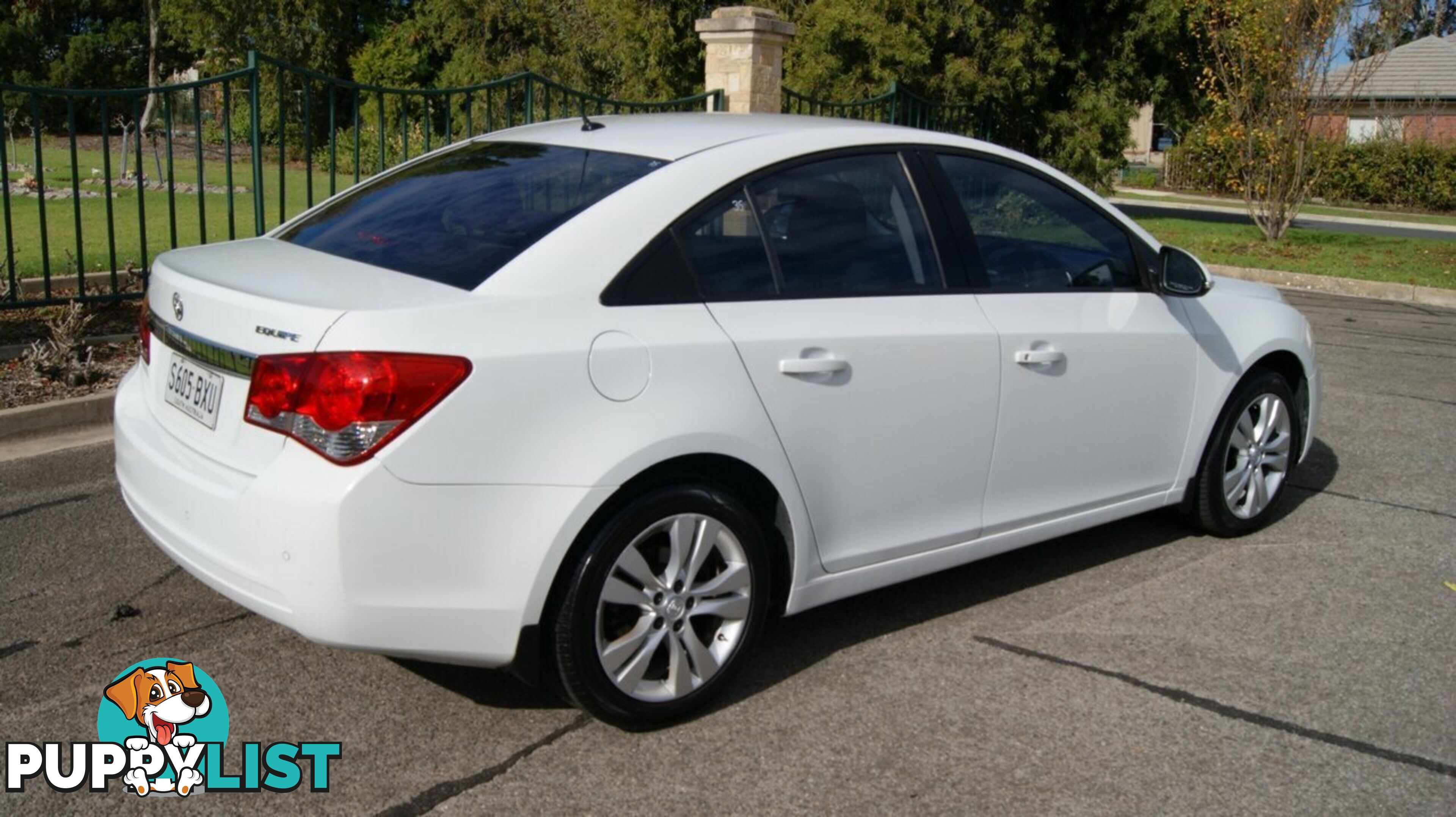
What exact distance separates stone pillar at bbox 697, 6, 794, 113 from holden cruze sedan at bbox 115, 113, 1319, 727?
755 centimetres

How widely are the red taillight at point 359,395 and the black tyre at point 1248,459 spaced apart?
3.35 metres

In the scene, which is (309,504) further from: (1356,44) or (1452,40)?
(1452,40)

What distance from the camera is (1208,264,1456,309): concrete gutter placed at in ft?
49.0

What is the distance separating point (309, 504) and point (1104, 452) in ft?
9.30

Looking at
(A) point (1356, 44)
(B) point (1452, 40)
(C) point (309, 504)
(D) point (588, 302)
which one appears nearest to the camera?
(C) point (309, 504)

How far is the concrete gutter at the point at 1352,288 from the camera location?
14922 mm

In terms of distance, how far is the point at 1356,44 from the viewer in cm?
1889

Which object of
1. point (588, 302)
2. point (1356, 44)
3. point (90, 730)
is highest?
point (1356, 44)

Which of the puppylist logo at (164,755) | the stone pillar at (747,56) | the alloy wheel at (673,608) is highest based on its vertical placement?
the stone pillar at (747,56)

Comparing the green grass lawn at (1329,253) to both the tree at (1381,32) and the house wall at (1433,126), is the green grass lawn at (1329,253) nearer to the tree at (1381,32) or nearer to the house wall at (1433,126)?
the tree at (1381,32)

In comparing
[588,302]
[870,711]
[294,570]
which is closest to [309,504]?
[294,570]

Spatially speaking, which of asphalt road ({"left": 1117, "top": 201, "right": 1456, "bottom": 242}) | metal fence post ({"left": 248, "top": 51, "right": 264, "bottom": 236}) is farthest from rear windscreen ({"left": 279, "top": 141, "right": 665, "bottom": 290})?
asphalt road ({"left": 1117, "top": 201, "right": 1456, "bottom": 242})

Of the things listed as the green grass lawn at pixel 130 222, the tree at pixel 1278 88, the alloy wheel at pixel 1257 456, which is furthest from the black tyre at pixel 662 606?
the tree at pixel 1278 88

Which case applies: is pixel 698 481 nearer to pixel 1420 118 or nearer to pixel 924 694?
pixel 924 694
